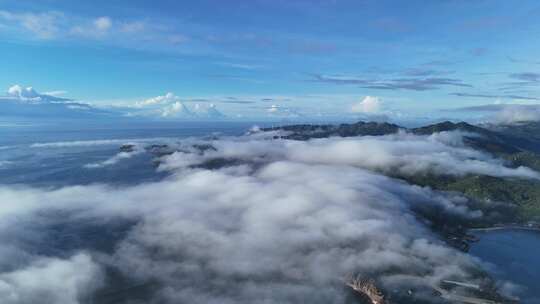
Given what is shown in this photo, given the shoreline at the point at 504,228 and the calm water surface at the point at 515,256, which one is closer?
the calm water surface at the point at 515,256

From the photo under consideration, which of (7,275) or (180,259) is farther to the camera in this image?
(180,259)

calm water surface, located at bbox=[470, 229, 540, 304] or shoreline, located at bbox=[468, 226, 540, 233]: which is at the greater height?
shoreline, located at bbox=[468, 226, 540, 233]

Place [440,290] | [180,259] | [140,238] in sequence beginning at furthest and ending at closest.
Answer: [140,238] → [180,259] → [440,290]

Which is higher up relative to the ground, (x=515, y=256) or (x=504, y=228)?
(x=504, y=228)

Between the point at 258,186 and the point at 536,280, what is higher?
the point at 258,186

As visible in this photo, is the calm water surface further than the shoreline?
No

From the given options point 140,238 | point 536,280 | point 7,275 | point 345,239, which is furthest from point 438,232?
point 7,275

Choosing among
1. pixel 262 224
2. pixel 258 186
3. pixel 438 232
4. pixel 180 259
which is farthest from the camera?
pixel 258 186

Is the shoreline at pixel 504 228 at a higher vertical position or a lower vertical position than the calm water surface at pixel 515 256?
higher

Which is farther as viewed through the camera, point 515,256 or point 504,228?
point 504,228

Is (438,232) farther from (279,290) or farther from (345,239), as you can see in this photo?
(279,290)
